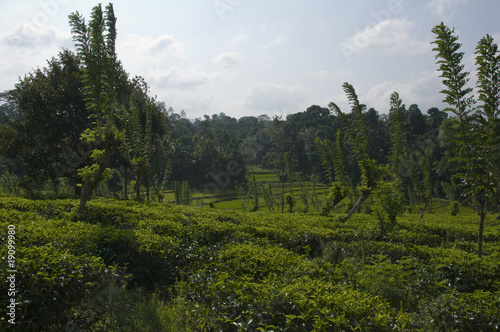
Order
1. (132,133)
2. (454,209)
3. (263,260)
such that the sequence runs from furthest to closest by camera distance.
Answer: (454,209) → (132,133) → (263,260)

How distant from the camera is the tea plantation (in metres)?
3.75

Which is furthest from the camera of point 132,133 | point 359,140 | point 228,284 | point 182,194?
point 182,194

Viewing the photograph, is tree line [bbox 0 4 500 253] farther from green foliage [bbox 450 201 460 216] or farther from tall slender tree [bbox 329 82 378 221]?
green foliage [bbox 450 201 460 216]

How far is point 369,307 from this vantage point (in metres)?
3.84

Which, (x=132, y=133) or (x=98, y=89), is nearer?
(x=98, y=89)

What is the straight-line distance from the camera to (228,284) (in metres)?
4.41

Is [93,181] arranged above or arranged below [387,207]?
above

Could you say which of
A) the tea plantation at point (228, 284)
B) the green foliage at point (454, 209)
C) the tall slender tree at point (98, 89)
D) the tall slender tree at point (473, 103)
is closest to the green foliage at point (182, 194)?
the tall slender tree at point (98, 89)

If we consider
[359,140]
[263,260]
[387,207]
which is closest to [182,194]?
[359,140]

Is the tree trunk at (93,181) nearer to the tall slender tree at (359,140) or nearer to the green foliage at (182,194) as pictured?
the tall slender tree at (359,140)

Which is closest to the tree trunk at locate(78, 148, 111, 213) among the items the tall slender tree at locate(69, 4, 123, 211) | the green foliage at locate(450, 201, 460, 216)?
the tall slender tree at locate(69, 4, 123, 211)

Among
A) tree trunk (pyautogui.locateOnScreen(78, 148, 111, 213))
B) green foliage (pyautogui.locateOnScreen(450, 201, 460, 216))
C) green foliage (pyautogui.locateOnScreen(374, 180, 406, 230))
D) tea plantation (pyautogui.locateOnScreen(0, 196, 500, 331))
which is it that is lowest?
green foliage (pyautogui.locateOnScreen(450, 201, 460, 216))

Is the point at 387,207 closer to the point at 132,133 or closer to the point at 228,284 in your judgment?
the point at 228,284

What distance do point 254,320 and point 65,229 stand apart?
452 centimetres
